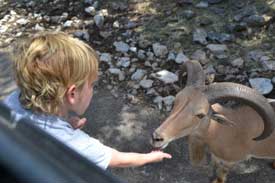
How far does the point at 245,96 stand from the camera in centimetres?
391

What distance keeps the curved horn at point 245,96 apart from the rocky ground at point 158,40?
107 cm

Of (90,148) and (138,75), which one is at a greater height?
(90,148)

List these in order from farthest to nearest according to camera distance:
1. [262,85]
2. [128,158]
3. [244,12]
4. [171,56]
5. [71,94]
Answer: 1. [244,12]
2. [171,56]
3. [262,85]
4. [128,158]
5. [71,94]

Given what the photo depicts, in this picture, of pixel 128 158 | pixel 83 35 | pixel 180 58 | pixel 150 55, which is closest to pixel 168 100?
pixel 180 58

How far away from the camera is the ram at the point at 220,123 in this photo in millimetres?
3934

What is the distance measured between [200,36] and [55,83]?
409 centimetres

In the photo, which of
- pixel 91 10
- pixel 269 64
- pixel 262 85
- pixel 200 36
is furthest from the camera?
pixel 91 10

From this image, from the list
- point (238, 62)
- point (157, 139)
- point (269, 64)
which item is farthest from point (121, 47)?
point (157, 139)

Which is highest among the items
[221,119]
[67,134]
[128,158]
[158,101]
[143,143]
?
[67,134]

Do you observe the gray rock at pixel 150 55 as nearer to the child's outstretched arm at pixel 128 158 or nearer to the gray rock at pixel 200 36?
the gray rock at pixel 200 36

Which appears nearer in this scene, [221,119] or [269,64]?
[221,119]

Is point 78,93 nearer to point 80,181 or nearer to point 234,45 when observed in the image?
point 80,181

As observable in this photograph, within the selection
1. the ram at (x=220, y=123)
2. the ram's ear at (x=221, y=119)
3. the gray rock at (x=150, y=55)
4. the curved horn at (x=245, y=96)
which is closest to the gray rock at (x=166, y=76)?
the gray rock at (x=150, y=55)

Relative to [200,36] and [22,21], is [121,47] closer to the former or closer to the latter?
[200,36]
